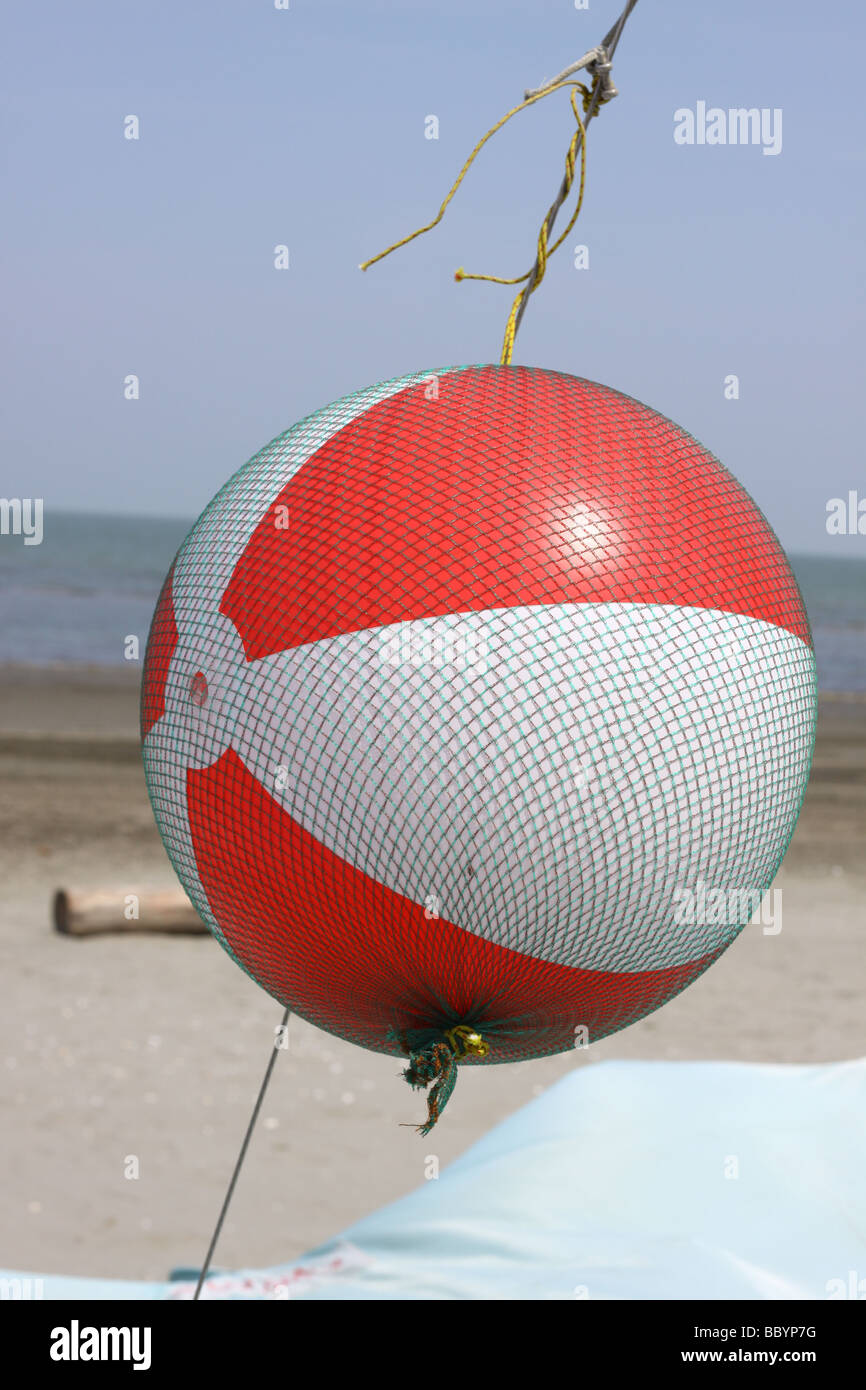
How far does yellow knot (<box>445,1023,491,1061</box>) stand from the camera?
7.84ft

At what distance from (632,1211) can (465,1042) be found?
2108 mm

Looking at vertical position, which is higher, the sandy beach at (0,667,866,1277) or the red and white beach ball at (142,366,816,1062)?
the red and white beach ball at (142,366,816,1062)

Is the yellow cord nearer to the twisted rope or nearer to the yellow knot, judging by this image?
the twisted rope

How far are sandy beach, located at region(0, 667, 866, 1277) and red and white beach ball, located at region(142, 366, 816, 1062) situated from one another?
11.7ft

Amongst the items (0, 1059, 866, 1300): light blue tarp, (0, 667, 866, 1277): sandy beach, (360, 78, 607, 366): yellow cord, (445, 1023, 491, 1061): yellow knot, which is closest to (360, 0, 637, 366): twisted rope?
(360, 78, 607, 366): yellow cord

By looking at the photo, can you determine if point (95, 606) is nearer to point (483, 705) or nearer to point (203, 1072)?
point (203, 1072)

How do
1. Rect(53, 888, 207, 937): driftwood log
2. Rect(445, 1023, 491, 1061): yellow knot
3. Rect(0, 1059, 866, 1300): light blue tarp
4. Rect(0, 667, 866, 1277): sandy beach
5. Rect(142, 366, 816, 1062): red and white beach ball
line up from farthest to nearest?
Rect(53, 888, 207, 937): driftwood log, Rect(0, 667, 866, 1277): sandy beach, Rect(0, 1059, 866, 1300): light blue tarp, Rect(445, 1023, 491, 1061): yellow knot, Rect(142, 366, 816, 1062): red and white beach ball

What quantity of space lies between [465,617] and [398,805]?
32 centimetres

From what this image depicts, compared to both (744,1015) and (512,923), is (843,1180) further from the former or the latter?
(744,1015)

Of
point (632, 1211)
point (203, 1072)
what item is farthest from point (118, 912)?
point (632, 1211)

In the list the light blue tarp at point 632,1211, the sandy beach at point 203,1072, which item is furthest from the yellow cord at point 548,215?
the sandy beach at point 203,1072

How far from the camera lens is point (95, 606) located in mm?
38406
